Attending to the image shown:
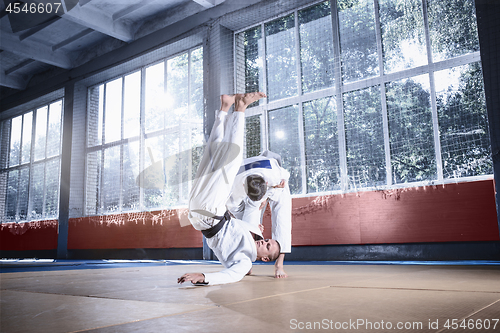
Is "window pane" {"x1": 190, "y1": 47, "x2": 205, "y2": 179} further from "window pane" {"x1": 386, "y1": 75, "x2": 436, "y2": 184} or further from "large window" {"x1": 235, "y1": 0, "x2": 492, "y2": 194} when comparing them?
"window pane" {"x1": 386, "y1": 75, "x2": 436, "y2": 184}

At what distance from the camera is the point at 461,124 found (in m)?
4.61

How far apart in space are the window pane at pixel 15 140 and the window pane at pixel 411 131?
9526 millimetres

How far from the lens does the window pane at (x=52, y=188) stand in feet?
29.9

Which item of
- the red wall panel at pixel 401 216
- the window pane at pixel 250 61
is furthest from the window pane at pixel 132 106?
the red wall panel at pixel 401 216

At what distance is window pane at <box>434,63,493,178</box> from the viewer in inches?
175

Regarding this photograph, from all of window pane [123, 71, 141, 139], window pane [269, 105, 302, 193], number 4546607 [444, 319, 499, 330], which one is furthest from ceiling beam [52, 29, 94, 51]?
number 4546607 [444, 319, 499, 330]

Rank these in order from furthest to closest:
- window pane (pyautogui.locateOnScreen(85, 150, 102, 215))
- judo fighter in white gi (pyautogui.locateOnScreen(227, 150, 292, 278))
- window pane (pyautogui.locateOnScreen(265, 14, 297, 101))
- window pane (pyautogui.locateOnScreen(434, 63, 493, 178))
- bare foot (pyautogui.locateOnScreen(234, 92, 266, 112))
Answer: window pane (pyautogui.locateOnScreen(85, 150, 102, 215)), window pane (pyautogui.locateOnScreen(265, 14, 297, 101)), window pane (pyautogui.locateOnScreen(434, 63, 493, 178)), judo fighter in white gi (pyautogui.locateOnScreen(227, 150, 292, 278)), bare foot (pyautogui.locateOnScreen(234, 92, 266, 112))

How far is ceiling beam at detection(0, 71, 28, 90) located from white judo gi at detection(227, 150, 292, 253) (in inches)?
364

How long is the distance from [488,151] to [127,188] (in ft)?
20.6

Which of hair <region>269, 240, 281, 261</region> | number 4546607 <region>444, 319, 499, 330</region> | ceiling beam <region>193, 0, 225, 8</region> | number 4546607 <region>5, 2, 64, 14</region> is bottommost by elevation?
number 4546607 <region>444, 319, 499, 330</region>

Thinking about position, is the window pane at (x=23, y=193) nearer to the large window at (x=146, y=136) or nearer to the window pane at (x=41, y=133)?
the window pane at (x=41, y=133)

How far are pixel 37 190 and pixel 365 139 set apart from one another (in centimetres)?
810

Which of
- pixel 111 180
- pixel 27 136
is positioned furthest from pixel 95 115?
pixel 27 136

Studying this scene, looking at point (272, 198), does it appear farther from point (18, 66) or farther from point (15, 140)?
point (15, 140)
